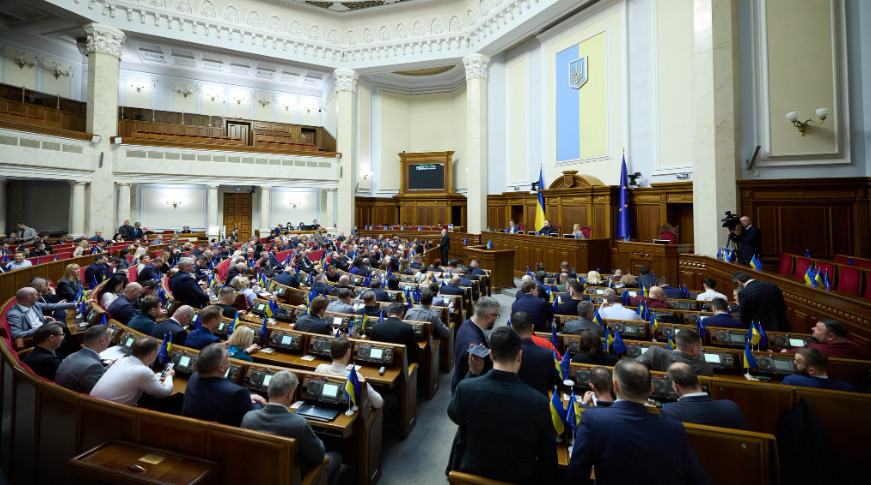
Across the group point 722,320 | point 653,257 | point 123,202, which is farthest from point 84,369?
point 123,202

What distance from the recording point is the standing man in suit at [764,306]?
453 cm

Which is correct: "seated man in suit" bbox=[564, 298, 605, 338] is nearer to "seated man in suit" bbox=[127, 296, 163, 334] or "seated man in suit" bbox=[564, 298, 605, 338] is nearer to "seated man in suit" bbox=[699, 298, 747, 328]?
"seated man in suit" bbox=[699, 298, 747, 328]

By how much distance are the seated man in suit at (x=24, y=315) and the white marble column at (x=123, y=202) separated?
1135cm

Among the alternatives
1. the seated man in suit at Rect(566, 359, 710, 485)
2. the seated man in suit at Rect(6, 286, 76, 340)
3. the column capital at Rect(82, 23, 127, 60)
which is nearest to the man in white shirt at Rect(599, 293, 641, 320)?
the seated man in suit at Rect(566, 359, 710, 485)

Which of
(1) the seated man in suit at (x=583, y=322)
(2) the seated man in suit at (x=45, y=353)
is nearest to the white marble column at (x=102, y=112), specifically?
(2) the seated man in suit at (x=45, y=353)

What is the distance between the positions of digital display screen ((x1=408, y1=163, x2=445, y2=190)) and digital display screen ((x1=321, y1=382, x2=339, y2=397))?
1627cm

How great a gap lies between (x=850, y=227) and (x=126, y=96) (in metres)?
24.3

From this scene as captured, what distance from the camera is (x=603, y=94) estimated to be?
12.3 m

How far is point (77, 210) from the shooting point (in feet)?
42.3

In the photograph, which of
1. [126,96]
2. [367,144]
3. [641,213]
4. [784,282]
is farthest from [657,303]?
[126,96]

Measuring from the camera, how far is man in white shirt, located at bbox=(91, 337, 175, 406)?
2.77m

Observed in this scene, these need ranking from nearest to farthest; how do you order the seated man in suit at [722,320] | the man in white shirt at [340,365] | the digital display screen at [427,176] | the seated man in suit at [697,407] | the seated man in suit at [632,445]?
the seated man in suit at [632,445]
the seated man in suit at [697,407]
the man in white shirt at [340,365]
the seated man in suit at [722,320]
the digital display screen at [427,176]

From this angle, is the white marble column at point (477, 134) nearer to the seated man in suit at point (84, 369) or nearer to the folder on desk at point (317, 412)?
the folder on desk at point (317, 412)

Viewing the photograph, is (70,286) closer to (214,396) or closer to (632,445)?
(214,396)
